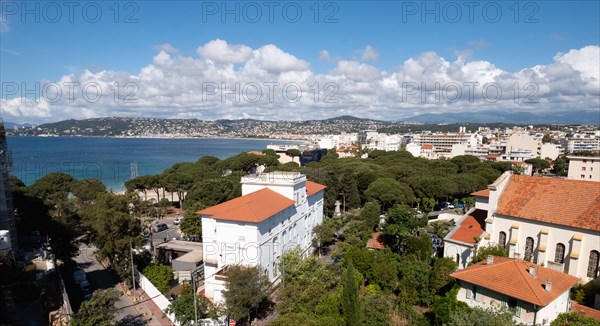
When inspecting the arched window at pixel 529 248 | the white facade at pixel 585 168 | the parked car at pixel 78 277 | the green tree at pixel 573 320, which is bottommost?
the parked car at pixel 78 277

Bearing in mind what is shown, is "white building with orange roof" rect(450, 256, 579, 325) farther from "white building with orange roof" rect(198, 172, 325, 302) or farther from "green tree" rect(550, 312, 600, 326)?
"white building with orange roof" rect(198, 172, 325, 302)

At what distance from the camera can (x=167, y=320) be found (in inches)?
995

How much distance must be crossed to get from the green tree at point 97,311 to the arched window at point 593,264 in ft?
107

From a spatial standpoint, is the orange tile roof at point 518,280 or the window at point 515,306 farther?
the window at point 515,306

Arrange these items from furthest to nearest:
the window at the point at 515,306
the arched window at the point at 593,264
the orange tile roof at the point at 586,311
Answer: the arched window at the point at 593,264 → the orange tile roof at the point at 586,311 → the window at the point at 515,306

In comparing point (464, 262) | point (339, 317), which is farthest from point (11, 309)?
point (464, 262)

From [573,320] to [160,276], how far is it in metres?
28.6

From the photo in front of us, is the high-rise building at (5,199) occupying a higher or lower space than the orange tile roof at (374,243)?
higher

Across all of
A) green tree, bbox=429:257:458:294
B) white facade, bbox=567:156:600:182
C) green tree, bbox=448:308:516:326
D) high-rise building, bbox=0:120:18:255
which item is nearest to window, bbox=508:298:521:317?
green tree, bbox=448:308:516:326

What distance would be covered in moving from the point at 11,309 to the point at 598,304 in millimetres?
40836

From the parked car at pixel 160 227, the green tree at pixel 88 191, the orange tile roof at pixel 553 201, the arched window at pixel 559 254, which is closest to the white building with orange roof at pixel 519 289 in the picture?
the arched window at pixel 559 254

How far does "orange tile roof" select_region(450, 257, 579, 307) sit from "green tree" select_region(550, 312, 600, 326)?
1.42 m

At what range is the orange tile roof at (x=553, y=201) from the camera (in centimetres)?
2619

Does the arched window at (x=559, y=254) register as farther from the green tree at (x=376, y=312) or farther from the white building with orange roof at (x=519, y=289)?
the green tree at (x=376, y=312)
